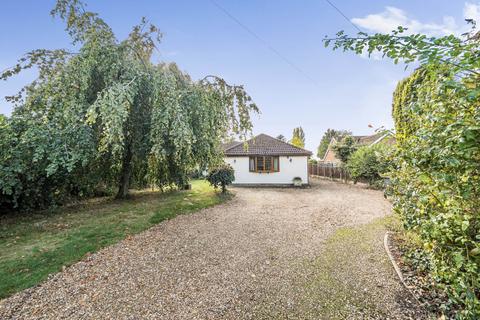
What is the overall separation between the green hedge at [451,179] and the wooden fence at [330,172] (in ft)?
52.9

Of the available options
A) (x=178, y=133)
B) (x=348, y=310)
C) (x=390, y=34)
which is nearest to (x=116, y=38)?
(x=178, y=133)

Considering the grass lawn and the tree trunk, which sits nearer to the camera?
the grass lawn

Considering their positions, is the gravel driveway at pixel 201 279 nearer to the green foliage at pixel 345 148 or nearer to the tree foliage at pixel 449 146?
the tree foliage at pixel 449 146

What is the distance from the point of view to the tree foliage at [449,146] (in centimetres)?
176

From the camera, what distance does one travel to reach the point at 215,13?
7723 millimetres

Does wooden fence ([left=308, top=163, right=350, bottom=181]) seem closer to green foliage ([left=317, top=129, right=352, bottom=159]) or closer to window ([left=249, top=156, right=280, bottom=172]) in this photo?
window ([left=249, top=156, right=280, bottom=172])

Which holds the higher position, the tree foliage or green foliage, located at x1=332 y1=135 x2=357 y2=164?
green foliage, located at x1=332 y1=135 x2=357 y2=164

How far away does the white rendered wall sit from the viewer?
1627cm

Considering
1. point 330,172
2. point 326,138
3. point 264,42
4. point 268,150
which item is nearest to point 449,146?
point 264,42

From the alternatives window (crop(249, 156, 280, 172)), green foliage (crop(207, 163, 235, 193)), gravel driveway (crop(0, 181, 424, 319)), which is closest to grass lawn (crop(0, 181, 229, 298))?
gravel driveway (crop(0, 181, 424, 319))

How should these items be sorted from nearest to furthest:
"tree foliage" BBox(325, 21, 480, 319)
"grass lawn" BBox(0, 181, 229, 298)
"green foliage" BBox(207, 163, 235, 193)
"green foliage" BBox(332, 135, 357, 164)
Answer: "tree foliage" BBox(325, 21, 480, 319) → "grass lawn" BBox(0, 181, 229, 298) → "green foliage" BBox(207, 163, 235, 193) → "green foliage" BBox(332, 135, 357, 164)

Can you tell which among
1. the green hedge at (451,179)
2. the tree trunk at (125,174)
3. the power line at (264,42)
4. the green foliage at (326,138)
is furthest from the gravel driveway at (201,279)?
the green foliage at (326,138)

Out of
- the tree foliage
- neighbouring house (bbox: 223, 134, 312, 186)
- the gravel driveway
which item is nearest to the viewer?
the tree foliage

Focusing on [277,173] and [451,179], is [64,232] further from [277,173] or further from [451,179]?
[277,173]
